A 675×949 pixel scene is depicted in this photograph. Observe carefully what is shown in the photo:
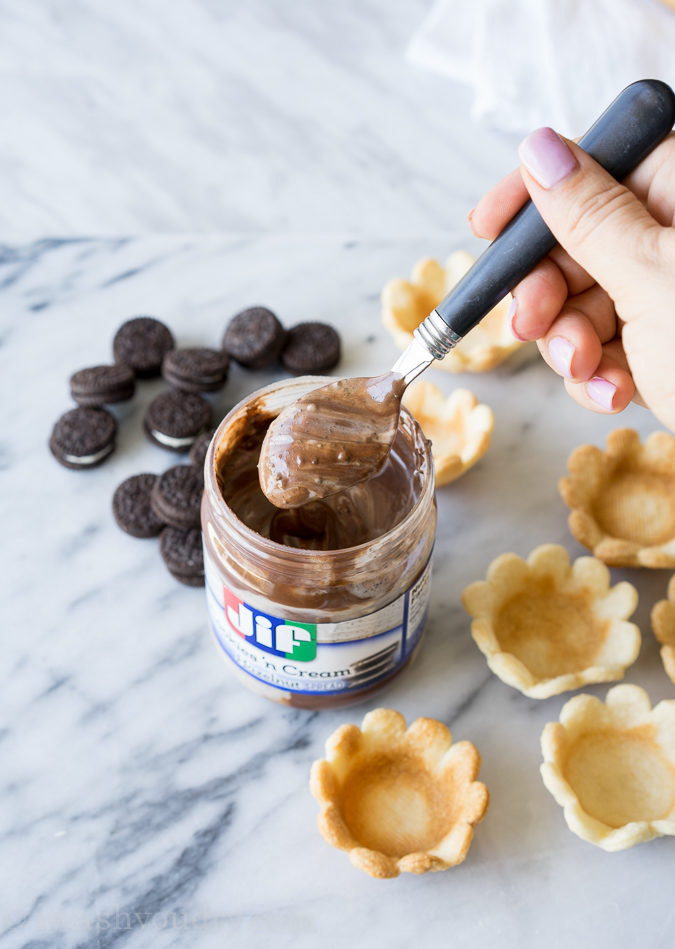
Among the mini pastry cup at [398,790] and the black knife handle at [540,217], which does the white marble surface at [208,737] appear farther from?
the black knife handle at [540,217]

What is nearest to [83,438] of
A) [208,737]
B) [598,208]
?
[208,737]

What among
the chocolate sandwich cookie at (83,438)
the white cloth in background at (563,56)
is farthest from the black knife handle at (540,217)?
the white cloth in background at (563,56)

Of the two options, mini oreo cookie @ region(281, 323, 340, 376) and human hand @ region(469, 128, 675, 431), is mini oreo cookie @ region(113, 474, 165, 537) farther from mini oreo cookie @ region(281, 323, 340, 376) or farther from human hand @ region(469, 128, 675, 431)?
human hand @ region(469, 128, 675, 431)

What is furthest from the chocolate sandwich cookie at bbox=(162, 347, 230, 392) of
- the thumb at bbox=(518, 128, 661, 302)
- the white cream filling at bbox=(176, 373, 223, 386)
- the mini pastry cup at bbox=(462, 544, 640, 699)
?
the thumb at bbox=(518, 128, 661, 302)

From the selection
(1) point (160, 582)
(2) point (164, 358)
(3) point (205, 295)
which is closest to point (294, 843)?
(1) point (160, 582)

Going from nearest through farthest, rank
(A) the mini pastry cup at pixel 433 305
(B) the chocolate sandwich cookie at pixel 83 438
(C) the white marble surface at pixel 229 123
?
(B) the chocolate sandwich cookie at pixel 83 438 < (A) the mini pastry cup at pixel 433 305 < (C) the white marble surface at pixel 229 123

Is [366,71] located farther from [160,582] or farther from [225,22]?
[160,582]
